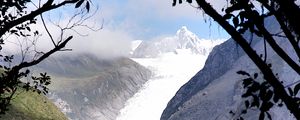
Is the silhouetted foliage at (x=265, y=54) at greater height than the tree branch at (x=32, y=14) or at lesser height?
lesser

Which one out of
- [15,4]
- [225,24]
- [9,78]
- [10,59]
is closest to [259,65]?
[225,24]

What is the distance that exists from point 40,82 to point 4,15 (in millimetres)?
3341

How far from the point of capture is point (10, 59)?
14.0 meters

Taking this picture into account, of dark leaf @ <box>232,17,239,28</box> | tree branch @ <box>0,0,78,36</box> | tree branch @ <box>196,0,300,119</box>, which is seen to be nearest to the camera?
tree branch @ <box>196,0,300,119</box>

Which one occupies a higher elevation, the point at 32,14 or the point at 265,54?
the point at 32,14

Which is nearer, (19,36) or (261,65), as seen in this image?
(261,65)

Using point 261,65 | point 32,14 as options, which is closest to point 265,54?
point 261,65

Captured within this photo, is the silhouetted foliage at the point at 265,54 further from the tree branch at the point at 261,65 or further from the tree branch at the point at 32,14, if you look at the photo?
the tree branch at the point at 32,14

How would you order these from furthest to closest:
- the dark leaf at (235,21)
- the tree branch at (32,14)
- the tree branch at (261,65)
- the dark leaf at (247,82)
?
the tree branch at (32,14) → the dark leaf at (247,82) → the dark leaf at (235,21) → the tree branch at (261,65)

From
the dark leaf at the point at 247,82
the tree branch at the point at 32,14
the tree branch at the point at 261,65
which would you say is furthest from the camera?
the tree branch at the point at 32,14

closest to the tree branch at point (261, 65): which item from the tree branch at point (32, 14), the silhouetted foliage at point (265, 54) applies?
the silhouetted foliage at point (265, 54)

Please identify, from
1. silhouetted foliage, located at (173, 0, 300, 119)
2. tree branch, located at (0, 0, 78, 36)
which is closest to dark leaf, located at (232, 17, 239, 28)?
silhouetted foliage, located at (173, 0, 300, 119)

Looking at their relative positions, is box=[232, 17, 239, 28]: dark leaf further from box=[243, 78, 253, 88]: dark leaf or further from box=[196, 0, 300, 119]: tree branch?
box=[243, 78, 253, 88]: dark leaf

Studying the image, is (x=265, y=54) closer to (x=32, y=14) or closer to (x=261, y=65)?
(x=261, y=65)
